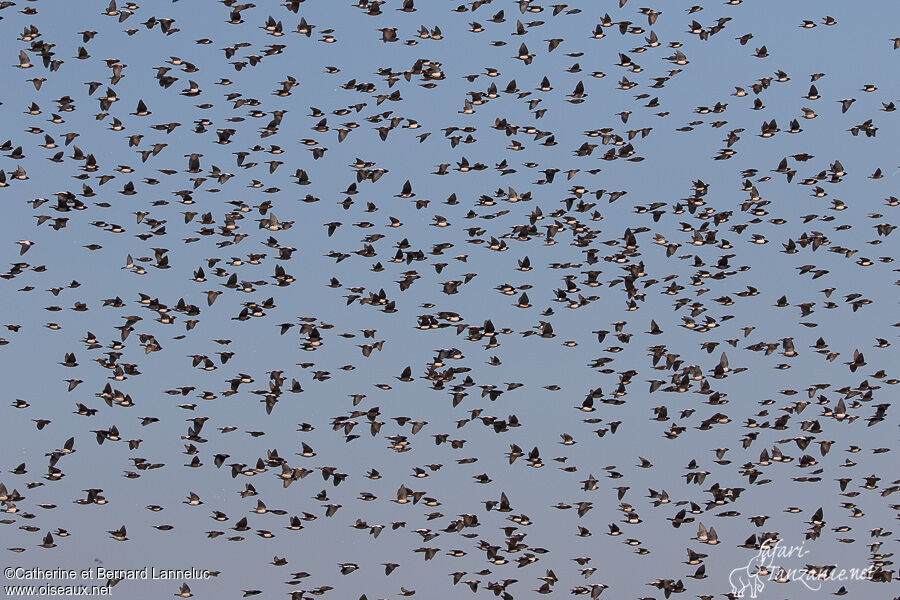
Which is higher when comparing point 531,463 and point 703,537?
point 531,463

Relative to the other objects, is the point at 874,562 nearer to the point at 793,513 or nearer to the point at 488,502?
the point at 793,513

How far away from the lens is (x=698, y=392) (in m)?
76.6

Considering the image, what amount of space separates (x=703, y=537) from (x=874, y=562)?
8092mm

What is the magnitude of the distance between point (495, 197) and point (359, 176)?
23.0 feet

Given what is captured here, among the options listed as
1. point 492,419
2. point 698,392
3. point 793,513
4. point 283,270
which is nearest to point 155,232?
point 283,270

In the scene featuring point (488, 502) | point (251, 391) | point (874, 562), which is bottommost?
point (874, 562)

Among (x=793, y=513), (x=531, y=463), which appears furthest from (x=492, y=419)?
(x=793, y=513)

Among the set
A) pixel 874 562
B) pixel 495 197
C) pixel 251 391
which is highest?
pixel 495 197

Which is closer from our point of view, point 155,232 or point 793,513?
point 155,232

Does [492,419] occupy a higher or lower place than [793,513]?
higher

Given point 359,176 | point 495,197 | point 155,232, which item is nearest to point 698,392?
point 495,197

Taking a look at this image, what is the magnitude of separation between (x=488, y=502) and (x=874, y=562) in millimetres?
18655

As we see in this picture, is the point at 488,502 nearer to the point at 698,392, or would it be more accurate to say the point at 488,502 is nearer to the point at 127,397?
the point at 698,392

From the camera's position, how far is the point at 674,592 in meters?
75.2
